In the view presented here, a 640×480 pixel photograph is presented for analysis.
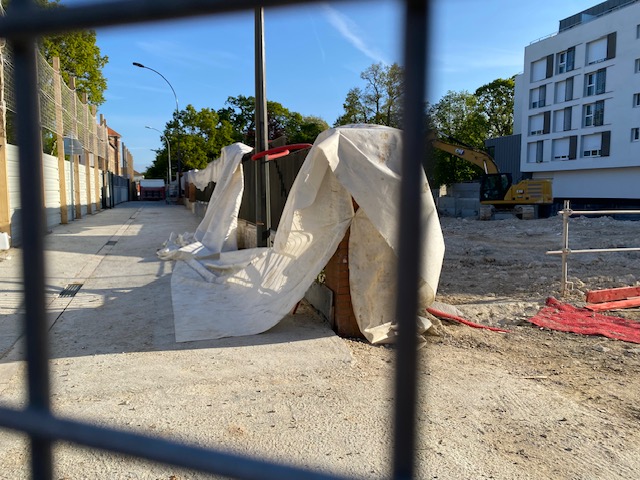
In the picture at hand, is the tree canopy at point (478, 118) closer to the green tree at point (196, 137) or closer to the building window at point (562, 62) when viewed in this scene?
the building window at point (562, 62)

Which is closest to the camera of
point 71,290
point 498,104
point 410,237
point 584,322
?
point 410,237

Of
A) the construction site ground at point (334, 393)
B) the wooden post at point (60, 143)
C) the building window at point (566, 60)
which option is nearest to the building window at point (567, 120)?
the building window at point (566, 60)

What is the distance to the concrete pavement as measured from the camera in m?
2.79

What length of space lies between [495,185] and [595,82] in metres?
17.3

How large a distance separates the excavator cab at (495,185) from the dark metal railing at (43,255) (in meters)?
27.2

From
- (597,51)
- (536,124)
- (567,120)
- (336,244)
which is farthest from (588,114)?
(336,244)

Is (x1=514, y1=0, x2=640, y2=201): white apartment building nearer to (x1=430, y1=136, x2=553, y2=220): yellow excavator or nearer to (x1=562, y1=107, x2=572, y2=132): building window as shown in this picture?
(x1=562, y1=107, x2=572, y2=132): building window

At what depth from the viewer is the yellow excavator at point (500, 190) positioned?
2541 centimetres

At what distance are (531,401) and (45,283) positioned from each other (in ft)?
11.5

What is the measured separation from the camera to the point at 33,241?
2.75 feet

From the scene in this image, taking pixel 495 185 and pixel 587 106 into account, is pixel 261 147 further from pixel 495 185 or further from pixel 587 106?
pixel 587 106

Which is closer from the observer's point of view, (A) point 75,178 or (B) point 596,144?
(A) point 75,178

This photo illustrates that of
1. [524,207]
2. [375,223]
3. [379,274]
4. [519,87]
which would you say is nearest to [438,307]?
[379,274]

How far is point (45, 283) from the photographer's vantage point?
87 cm
